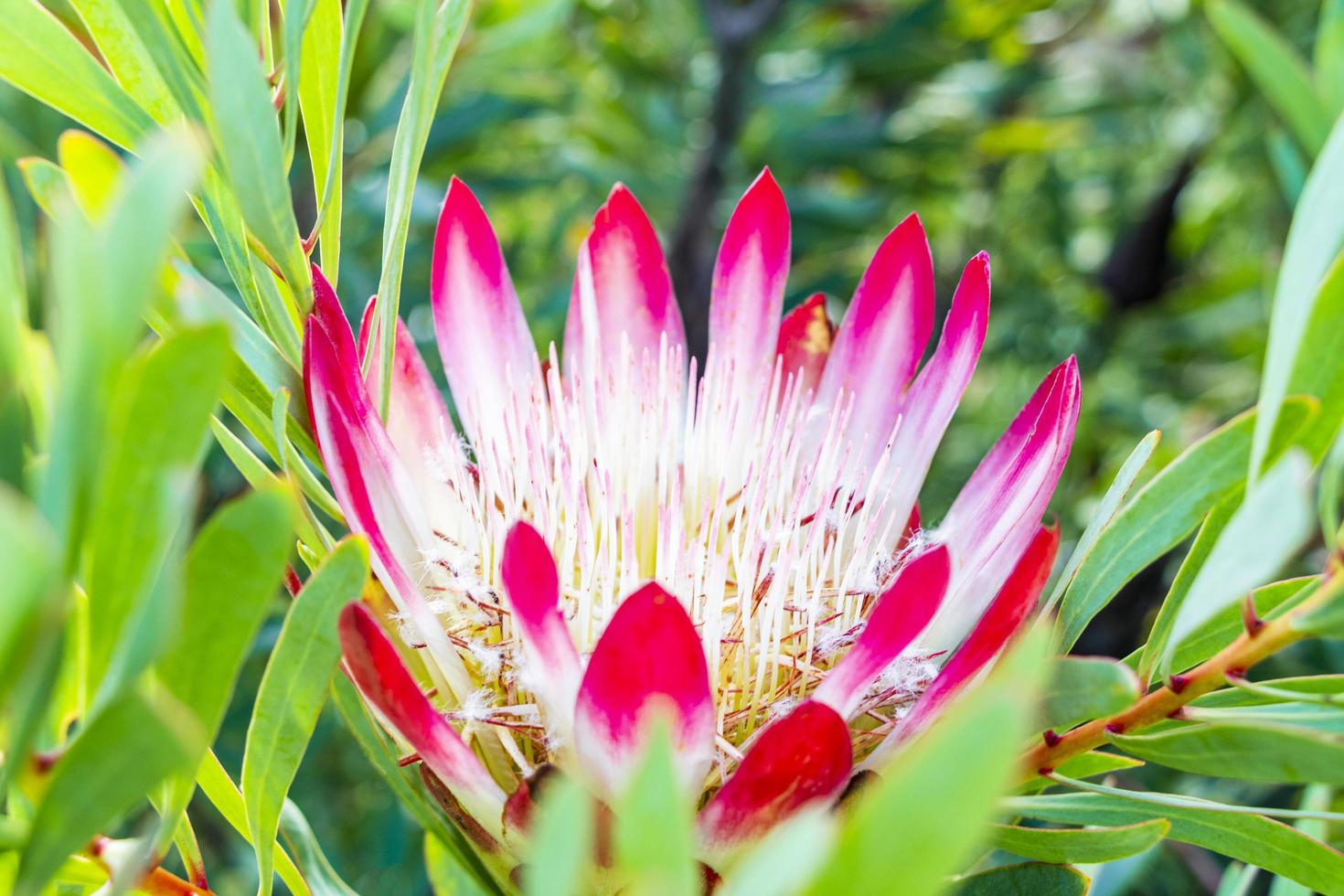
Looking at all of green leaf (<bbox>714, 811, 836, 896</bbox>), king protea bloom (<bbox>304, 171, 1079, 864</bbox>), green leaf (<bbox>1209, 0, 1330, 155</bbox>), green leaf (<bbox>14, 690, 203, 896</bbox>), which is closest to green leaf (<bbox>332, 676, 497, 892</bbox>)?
king protea bloom (<bbox>304, 171, 1079, 864</bbox>)

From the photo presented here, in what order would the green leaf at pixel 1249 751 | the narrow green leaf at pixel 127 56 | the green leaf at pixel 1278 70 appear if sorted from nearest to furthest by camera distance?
the green leaf at pixel 1249 751
the narrow green leaf at pixel 127 56
the green leaf at pixel 1278 70

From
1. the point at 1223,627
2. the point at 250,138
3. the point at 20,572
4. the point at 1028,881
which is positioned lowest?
the point at 1028,881

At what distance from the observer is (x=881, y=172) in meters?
1.71

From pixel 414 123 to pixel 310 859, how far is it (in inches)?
13.0

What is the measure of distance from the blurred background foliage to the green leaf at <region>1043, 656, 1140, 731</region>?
816 millimetres

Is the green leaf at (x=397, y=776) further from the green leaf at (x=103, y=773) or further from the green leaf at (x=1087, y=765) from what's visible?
the green leaf at (x=1087, y=765)

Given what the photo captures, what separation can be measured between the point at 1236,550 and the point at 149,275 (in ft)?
1.01

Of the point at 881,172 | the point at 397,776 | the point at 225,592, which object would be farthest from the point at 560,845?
the point at 881,172

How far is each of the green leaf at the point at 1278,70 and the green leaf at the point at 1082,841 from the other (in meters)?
0.45

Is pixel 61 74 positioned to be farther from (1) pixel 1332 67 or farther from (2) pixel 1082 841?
(1) pixel 1332 67

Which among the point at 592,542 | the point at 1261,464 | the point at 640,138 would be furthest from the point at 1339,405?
the point at 640,138

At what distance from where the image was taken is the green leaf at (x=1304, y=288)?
0.38 meters

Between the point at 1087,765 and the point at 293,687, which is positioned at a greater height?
the point at 293,687

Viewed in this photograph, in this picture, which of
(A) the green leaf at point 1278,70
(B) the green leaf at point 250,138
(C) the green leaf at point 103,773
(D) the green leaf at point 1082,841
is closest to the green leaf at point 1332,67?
(A) the green leaf at point 1278,70
